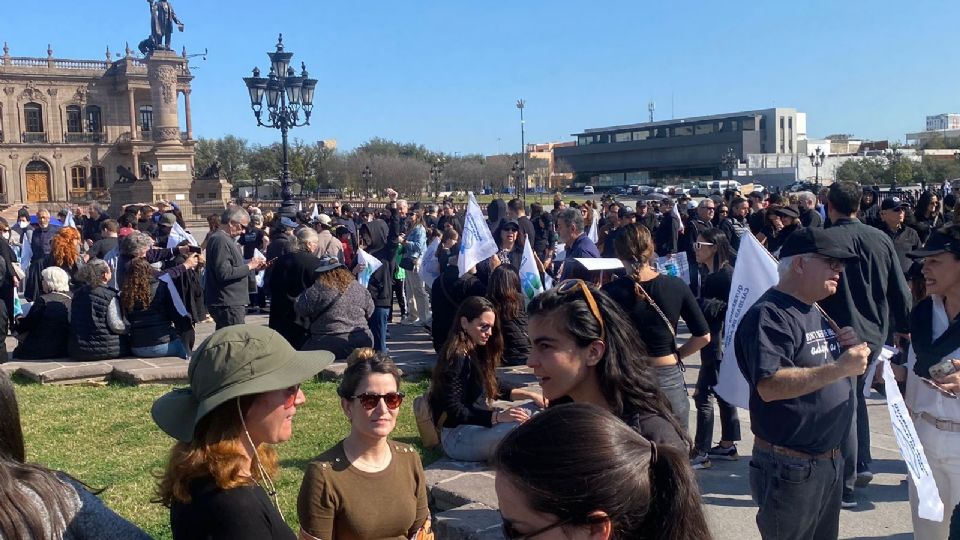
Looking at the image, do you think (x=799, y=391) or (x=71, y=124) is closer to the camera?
(x=799, y=391)

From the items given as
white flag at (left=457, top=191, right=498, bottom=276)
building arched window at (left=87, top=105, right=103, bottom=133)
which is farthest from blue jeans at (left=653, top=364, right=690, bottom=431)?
building arched window at (left=87, top=105, right=103, bottom=133)

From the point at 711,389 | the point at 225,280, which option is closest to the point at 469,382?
the point at 711,389

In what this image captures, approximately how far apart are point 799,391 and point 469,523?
6.52 ft

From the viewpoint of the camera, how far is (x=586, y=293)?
2.96 m

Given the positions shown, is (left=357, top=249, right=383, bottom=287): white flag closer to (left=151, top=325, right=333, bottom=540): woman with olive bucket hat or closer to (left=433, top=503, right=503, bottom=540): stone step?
(left=433, top=503, right=503, bottom=540): stone step

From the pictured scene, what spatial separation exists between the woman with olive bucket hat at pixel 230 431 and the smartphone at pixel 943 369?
300 cm

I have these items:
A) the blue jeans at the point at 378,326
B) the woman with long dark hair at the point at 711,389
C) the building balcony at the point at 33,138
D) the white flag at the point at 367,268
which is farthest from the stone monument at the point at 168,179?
the woman with long dark hair at the point at 711,389

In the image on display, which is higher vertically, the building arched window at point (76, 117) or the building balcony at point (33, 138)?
the building arched window at point (76, 117)

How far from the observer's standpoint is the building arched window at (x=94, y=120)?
7525 cm

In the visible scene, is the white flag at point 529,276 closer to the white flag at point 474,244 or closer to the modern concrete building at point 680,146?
the white flag at point 474,244

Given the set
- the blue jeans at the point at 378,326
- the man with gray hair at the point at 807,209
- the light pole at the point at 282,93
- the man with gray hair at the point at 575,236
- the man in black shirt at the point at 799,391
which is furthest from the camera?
the light pole at the point at 282,93

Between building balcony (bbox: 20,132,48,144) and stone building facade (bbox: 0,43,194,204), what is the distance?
8cm

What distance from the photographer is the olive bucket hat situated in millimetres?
2490

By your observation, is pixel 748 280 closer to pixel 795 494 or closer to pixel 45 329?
pixel 795 494
